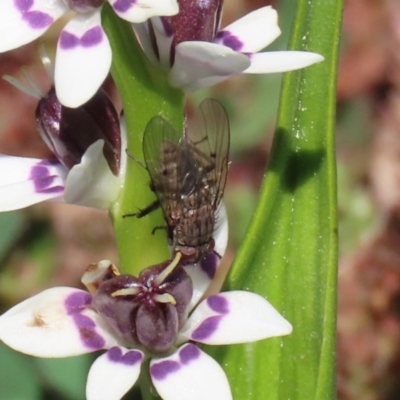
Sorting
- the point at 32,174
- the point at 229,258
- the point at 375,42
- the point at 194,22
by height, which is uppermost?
the point at 194,22

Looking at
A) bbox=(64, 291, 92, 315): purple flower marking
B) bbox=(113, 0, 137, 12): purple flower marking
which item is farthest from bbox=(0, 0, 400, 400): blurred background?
bbox=(113, 0, 137, 12): purple flower marking

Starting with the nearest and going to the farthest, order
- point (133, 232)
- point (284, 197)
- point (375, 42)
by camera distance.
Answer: point (133, 232) → point (284, 197) → point (375, 42)

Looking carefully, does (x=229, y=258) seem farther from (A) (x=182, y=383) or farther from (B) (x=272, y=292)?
(A) (x=182, y=383)

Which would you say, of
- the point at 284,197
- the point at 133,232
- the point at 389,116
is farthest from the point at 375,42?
the point at 133,232

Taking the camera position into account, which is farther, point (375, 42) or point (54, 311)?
point (375, 42)

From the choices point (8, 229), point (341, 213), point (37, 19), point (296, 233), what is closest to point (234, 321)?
point (296, 233)

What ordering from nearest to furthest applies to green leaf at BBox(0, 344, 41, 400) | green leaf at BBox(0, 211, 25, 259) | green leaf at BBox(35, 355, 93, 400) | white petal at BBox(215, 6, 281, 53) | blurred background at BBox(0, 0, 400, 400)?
white petal at BBox(215, 6, 281, 53) → green leaf at BBox(0, 344, 41, 400) → green leaf at BBox(35, 355, 93, 400) → green leaf at BBox(0, 211, 25, 259) → blurred background at BBox(0, 0, 400, 400)

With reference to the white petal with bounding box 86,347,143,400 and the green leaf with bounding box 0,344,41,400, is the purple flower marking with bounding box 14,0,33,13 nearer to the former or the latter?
the white petal with bounding box 86,347,143,400
